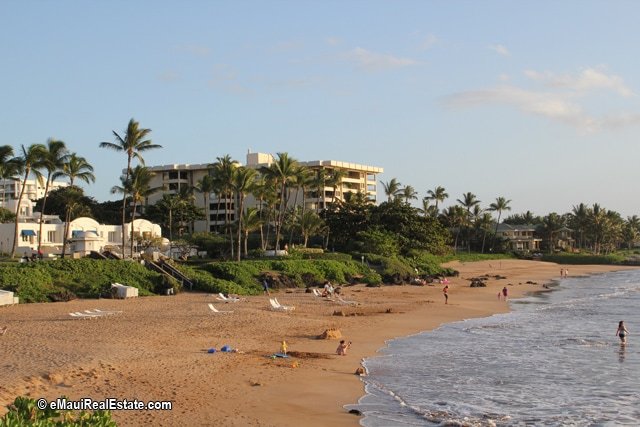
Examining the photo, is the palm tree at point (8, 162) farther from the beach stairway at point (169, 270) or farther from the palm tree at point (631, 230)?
the palm tree at point (631, 230)

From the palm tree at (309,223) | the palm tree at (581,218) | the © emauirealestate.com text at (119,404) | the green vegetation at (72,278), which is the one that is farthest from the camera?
the palm tree at (581,218)

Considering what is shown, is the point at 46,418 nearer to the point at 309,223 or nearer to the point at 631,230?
the point at 309,223

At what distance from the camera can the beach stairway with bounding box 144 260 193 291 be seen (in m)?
37.5

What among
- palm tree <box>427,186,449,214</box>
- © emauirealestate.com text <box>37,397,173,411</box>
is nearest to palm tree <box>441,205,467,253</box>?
palm tree <box>427,186,449,214</box>

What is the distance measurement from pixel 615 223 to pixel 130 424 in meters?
143

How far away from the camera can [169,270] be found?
39.0 metres

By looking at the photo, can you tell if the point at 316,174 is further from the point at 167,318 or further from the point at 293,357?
the point at 293,357

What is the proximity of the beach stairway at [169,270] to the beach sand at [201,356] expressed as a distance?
2005 millimetres

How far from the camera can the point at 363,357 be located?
20672 mm

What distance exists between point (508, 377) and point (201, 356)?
8.53 metres

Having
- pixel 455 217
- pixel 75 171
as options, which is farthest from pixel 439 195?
pixel 75 171

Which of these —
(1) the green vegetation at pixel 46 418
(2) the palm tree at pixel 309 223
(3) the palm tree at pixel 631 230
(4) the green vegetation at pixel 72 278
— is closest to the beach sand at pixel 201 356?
(4) the green vegetation at pixel 72 278

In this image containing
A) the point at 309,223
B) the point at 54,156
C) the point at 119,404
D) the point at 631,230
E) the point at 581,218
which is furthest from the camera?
the point at 631,230

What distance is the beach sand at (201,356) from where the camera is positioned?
13.4 meters
